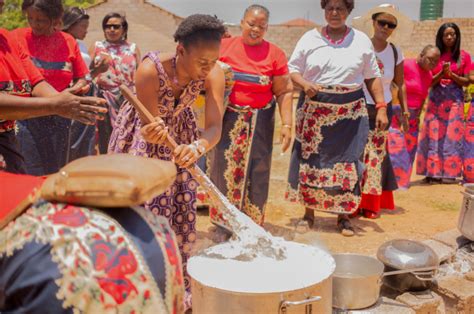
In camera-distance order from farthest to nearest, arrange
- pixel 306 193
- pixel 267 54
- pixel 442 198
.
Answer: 1. pixel 442 198
2. pixel 306 193
3. pixel 267 54

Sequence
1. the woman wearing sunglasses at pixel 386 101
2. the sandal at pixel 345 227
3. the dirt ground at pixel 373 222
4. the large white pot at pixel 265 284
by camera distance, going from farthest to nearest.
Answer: the woman wearing sunglasses at pixel 386 101 → the sandal at pixel 345 227 → the dirt ground at pixel 373 222 → the large white pot at pixel 265 284

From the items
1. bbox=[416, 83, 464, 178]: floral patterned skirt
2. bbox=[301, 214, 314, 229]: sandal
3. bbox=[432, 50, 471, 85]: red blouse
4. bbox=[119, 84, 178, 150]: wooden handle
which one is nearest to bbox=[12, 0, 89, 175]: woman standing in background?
bbox=[119, 84, 178, 150]: wooden handle

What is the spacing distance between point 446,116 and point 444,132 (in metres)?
0.22

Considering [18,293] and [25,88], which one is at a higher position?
[25,88]

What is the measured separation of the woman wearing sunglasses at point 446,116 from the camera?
6820mm

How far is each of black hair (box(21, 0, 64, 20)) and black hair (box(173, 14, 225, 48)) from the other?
163 cm

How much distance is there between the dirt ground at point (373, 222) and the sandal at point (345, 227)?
1.7 inches

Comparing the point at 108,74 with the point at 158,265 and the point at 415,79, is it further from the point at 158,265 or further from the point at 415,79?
the point at 158,265

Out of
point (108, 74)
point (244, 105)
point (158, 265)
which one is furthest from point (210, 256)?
point (108, 74)

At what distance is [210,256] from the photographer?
256 cm

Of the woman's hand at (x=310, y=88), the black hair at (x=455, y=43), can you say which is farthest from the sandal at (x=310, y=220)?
the black hair at (x=455, y=43)

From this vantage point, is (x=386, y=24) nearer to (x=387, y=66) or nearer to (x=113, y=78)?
(x=387, y=66)

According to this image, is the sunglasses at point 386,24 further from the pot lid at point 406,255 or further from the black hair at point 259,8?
the pot lid at point 406,255

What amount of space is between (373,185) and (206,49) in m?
3.19
